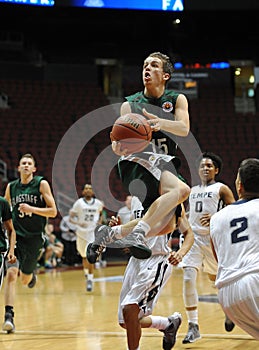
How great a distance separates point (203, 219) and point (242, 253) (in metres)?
2.87

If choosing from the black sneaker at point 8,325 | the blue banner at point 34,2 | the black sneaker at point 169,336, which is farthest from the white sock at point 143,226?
the blue banner at point 34,2

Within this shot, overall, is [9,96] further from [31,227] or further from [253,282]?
[253,282]

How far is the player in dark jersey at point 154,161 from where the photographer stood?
4.58m

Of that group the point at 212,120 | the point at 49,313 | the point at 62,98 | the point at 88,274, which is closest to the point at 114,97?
the point at 62,98

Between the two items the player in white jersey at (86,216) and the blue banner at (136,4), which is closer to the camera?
the player in white jersey at (86,216)

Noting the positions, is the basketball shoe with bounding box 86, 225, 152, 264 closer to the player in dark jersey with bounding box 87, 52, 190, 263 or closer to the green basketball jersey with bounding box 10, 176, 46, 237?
the player in dark jersey with bounding box 87, 52, 190, 263

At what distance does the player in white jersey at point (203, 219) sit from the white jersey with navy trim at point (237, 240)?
8.84 feet

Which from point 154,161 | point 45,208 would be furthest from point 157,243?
point 45,208

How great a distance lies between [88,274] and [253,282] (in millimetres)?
7504

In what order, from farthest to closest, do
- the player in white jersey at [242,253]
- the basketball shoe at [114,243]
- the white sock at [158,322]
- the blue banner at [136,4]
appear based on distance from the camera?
1. the blue banner at [136,4]
2. the white sock at [158,322]
3. the basketball shoe at [114,243]
4. the player in white jersey at [242,253]

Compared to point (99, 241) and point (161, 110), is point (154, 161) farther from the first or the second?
point (99, 241)

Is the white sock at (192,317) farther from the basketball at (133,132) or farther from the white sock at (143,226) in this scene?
the basketball at (133,132)

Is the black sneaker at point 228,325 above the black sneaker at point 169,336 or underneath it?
underneath

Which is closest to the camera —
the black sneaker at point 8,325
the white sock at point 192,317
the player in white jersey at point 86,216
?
the white sock at point 192,317
